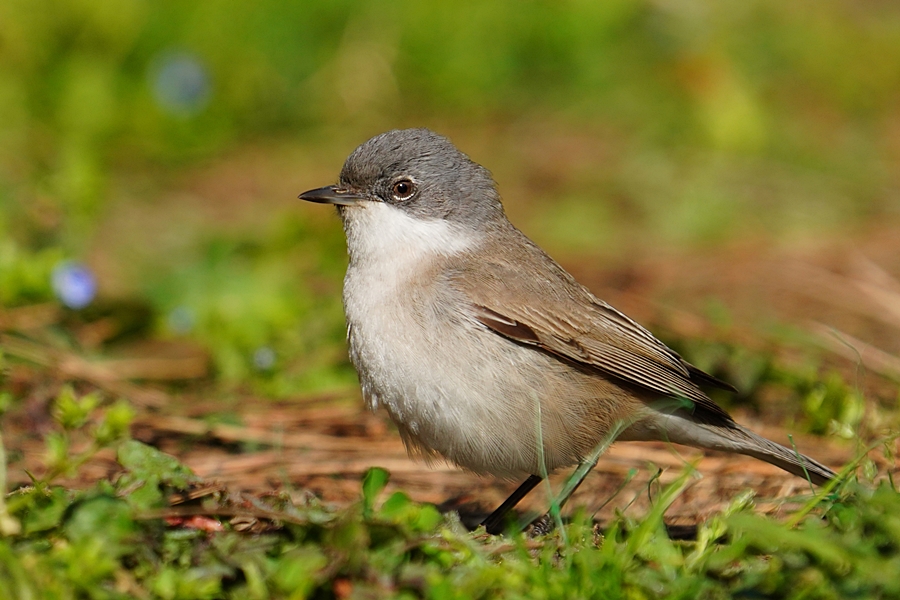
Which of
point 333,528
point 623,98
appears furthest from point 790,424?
point 623,98

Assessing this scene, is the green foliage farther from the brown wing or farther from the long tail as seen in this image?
the long tail

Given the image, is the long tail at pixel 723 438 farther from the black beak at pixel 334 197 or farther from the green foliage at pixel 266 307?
the green foliage at pixel 266 307

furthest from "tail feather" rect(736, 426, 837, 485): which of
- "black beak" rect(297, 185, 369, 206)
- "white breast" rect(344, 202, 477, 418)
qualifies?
"black beak" rect(297, 185, 369, 206)

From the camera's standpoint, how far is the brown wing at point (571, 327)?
4.40 meters

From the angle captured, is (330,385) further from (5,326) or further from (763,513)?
(763,513)

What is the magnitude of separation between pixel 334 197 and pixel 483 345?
1100 mm

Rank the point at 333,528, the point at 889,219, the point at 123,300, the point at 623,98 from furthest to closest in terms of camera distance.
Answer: the point at 623,98
the point at 889,219
the point at 123,300
the point at 333,528

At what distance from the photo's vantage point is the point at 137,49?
9.43m

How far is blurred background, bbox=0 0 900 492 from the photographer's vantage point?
241 inches

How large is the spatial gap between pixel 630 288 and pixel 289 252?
97.0 inches

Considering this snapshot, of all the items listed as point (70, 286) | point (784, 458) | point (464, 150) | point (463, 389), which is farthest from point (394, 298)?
point (464, 150)

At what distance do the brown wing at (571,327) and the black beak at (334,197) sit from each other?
0.66 m

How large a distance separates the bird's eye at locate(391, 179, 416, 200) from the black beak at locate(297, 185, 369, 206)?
5.8 inches

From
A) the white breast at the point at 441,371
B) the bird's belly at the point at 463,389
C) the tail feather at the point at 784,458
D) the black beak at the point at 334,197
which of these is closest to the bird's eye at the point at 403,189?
the black beak at the point at 334,197
